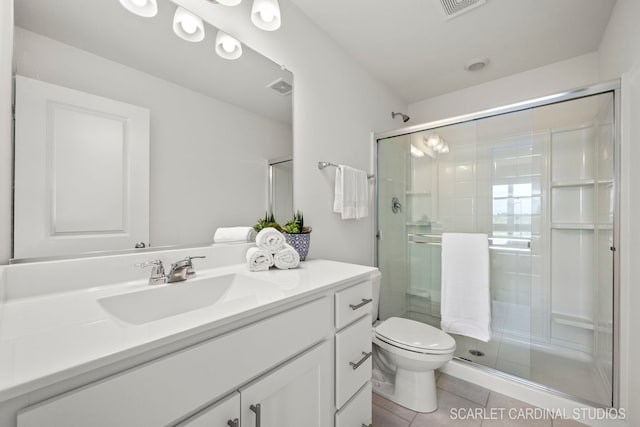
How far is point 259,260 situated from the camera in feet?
3.65

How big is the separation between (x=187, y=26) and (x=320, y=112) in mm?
825

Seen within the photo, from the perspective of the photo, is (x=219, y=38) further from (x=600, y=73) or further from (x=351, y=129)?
(x=600, y=73)

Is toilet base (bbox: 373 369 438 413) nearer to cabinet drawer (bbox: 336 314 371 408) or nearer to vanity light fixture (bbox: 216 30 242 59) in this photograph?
cabinet drawer (bbox: 336 314 371 408)

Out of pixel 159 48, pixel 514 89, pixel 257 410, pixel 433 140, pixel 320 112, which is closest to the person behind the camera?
pixel 257 410

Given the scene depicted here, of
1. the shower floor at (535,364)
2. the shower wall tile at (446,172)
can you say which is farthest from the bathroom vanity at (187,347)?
the shower wall tile at (446,172)

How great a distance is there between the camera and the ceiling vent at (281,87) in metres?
1.41

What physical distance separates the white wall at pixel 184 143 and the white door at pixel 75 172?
0.14 ft

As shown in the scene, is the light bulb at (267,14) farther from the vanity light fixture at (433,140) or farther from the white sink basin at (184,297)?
the vanity light fixture at (433,140)

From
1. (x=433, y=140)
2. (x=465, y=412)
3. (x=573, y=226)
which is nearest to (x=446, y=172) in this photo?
(x=433, y=140)

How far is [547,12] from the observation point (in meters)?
1.52

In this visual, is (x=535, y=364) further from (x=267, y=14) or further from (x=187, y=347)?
(x=267, y=14)

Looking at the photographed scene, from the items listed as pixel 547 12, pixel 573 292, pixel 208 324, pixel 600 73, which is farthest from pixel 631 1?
pixel 208 324

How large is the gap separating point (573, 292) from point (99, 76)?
9.92 feet

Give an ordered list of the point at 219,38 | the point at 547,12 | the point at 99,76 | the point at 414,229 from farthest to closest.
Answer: the point at 414,229, the point at 547,12, the point at 219,38, the point at 99,76
